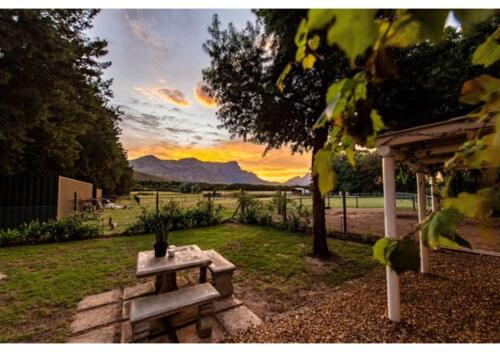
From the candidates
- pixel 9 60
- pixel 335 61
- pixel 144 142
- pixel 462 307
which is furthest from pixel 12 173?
pixel 462 307

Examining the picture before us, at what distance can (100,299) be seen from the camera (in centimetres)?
307

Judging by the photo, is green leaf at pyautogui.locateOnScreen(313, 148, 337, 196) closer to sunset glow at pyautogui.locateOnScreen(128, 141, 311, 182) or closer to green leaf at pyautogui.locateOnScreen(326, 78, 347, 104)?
green leaf at pyautogui.locateOnScreen(326, 78, 347, 104)

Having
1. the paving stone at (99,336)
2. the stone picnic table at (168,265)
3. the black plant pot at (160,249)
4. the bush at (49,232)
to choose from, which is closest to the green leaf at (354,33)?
the stone picnic table at (168,265)

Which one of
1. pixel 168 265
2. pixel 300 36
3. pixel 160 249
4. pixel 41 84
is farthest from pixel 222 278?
pixel 41 84

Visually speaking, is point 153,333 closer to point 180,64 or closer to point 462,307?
point 462,307

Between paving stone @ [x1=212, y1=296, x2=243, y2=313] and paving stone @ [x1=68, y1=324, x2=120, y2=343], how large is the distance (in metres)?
1.05

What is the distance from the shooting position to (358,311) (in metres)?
2.52

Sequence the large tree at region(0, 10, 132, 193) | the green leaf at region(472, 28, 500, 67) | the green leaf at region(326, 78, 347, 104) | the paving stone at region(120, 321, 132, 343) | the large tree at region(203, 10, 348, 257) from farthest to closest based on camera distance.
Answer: the large tree at region(0, 10, 132, 193) → the large tree at region(203, 10, 348, 257) → the paving stone at region(120, 321, 132, 343) → the green leaf at region(472, 28, 500, 67) → the green leaf at region(326, 78, 347, 104)

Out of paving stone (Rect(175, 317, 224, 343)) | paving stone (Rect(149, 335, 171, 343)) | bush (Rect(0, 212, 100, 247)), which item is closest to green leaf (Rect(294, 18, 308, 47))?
paving stone (Rect(175, 317, 224, 343))

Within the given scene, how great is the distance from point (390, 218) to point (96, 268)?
4.85 meters

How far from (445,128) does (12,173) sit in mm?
11566

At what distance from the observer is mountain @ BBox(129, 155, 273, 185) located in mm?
45725

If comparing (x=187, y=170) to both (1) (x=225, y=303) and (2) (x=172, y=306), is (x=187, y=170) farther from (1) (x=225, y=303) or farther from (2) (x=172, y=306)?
(2) (x=172, y=306)

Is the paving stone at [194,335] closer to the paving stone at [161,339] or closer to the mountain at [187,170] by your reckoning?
the paving stone at [161,339]
